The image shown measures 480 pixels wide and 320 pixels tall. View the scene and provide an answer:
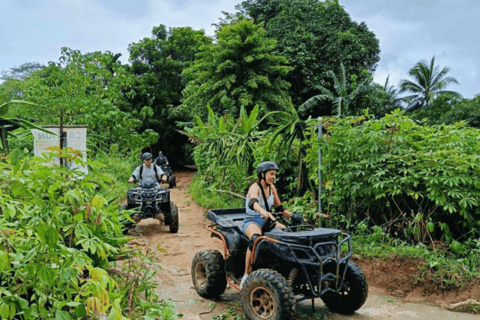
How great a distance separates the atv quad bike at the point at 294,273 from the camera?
3980mm

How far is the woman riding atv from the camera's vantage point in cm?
457

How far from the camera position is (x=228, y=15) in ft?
82.4

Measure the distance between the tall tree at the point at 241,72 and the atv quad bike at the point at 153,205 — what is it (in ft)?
29.7

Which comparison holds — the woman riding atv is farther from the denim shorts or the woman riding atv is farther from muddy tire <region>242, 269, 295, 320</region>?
muddy tire <region>242, 269, 295, 320</region>

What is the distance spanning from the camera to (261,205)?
4.92 meters

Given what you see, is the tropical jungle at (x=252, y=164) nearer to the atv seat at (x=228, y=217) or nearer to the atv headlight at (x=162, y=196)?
the atv seat at (x=228, y=217)

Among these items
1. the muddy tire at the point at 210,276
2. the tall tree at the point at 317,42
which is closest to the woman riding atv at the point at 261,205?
the muddy tire at the point at 210,276

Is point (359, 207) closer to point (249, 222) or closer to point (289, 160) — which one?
point (289, 160)

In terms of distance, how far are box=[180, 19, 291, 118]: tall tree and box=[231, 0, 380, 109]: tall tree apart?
290cm

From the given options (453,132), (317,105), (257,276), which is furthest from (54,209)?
(317,105)

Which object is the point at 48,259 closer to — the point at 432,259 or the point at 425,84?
the point at 432,259

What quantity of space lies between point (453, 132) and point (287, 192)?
11.3 feet

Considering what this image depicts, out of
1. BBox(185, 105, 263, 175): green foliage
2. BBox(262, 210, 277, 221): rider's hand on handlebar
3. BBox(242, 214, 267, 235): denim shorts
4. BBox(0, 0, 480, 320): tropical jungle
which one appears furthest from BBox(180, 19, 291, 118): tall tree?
BBox(262, 210, 277, 221): rider's hand on handlebar

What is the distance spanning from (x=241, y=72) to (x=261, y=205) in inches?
566
